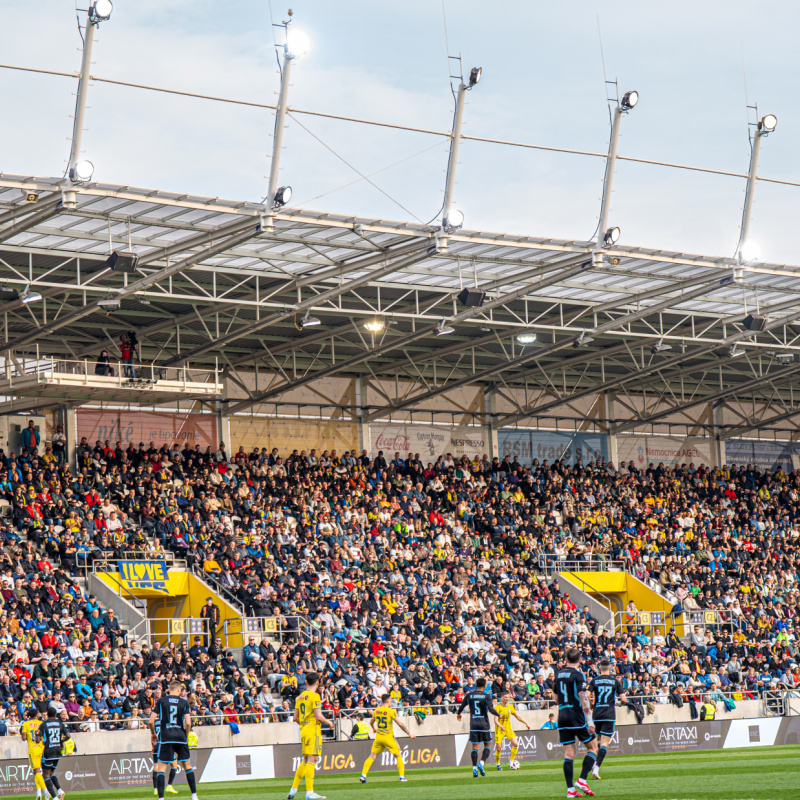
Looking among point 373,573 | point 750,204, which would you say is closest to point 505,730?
point 373,573

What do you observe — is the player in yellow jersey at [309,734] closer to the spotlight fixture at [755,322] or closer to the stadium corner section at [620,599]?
the spotlight fixture at [755,322]

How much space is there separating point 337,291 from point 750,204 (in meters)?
11.5

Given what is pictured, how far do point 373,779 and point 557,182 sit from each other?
15906 mm

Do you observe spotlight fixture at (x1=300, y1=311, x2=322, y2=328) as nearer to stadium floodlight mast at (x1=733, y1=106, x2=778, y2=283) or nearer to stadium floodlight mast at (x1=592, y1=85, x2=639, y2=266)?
stadium floodlight mast at (x1=592, y1=85, x2=639, y2=266)

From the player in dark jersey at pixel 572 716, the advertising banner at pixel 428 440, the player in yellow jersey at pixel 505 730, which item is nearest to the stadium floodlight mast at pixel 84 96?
the player in yellow jersey at pixel 505 730

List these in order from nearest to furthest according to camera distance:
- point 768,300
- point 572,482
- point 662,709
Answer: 1. point 662,709
2. point 768,300
3. point 572,482

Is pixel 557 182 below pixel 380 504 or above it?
above

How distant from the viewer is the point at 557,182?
32000 millimetres

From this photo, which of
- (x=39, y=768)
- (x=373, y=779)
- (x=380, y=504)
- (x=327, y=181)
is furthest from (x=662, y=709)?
(x=39, y=768)

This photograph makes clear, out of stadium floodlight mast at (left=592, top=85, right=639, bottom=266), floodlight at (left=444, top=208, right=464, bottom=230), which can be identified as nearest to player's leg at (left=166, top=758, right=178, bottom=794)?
floodlight at (left=444, top=208, right=464, bottom=230)

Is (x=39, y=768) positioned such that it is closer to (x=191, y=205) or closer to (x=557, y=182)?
(x=191, y=205)

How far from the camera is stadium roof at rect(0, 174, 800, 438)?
97.9 feet

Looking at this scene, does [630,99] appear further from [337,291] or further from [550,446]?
[550,446]

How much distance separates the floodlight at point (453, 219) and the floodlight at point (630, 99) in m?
5.32
